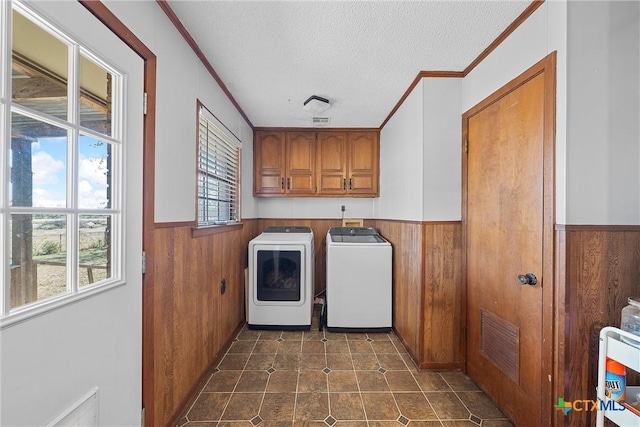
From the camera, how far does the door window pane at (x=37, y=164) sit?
71 cm

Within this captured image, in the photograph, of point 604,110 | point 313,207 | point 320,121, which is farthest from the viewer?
point 313,207

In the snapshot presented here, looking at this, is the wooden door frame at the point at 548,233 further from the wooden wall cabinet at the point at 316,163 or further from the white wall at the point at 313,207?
the white wall at the point at 313,207

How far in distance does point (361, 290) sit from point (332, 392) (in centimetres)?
103

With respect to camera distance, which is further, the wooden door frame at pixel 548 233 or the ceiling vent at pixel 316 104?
the ceiling vent at pixel 316 104

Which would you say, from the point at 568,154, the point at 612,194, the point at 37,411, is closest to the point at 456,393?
the point at 612,194

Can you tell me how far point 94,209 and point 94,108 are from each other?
39cm

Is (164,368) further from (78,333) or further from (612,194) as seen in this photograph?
(612,194)

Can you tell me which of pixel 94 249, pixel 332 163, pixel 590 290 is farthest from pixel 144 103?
pixel 332 163

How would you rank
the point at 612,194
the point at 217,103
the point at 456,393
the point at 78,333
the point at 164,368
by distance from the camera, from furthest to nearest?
the point at 217,103 < the point at 456,393 < the point at 164,368 < the point at 612,194 < the point at 78,333

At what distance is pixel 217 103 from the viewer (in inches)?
81.3

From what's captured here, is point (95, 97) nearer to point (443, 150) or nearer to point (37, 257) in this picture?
point (37, 257)

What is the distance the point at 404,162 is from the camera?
2.40 m

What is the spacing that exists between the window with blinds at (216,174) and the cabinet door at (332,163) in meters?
1.08

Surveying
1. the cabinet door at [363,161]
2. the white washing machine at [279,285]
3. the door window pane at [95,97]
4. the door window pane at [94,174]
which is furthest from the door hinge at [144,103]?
the cabinet door at [363,161]
